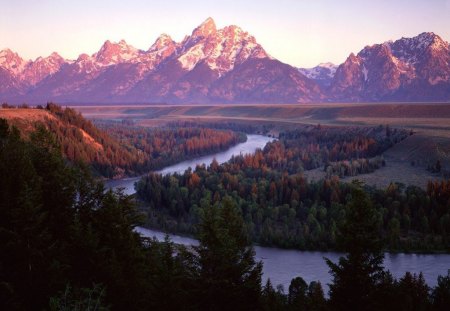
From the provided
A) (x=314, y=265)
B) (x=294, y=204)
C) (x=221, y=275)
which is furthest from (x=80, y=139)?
(x=221, y=275)

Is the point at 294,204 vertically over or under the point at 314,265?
over

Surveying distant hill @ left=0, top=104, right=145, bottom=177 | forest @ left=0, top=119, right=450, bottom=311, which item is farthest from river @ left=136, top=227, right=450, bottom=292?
distant hill @ left=0, top=104, right=145, bottom=177

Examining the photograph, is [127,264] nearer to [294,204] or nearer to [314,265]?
[314,265]

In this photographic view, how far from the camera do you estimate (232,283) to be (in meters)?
25.4

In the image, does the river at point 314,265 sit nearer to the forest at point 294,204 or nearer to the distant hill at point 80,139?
the forest at point 294,204

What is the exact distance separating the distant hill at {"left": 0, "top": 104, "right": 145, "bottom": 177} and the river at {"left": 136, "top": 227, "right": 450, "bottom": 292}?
284 feet

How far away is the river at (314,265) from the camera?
6319cm

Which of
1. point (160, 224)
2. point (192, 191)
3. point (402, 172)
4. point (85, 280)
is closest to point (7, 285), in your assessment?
point (85, 280)

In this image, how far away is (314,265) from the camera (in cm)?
6800

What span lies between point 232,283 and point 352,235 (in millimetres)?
6699

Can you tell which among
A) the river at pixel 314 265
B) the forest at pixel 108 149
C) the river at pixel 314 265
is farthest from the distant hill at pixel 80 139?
the river at pixel 314 265

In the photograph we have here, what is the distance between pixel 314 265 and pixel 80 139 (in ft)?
390

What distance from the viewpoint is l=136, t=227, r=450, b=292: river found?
63188 mm

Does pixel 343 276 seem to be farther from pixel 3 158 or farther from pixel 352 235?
pixel 3 158
